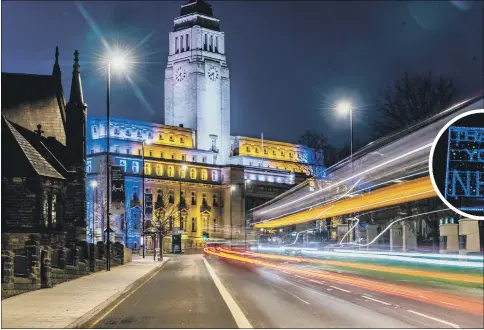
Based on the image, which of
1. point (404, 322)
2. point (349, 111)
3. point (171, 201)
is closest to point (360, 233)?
point (349, 111)

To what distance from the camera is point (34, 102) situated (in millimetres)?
55719

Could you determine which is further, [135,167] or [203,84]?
[203,84]

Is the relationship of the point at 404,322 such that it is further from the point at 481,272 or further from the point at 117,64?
the point at 117,64

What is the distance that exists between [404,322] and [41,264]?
A: 17702 millimetres

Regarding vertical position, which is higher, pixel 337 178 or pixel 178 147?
pixel 178 147

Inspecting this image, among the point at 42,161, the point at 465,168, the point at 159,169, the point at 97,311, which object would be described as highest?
the point at 159,169

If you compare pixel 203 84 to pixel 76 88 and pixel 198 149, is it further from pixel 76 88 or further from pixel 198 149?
pixel 76 88

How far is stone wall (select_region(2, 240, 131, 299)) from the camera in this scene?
26.0 meters

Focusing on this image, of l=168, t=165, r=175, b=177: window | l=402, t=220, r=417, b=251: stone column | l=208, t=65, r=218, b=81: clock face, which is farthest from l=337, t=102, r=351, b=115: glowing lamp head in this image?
l=208, t=65, r=218, b=81: clock face

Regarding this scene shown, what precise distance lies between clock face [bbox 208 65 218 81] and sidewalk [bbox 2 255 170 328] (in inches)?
6521

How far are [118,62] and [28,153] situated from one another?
847 centimetres

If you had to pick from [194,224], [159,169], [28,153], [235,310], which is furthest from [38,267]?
[194,224]

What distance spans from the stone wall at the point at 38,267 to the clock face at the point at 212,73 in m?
154

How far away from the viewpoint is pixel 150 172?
174 meters
